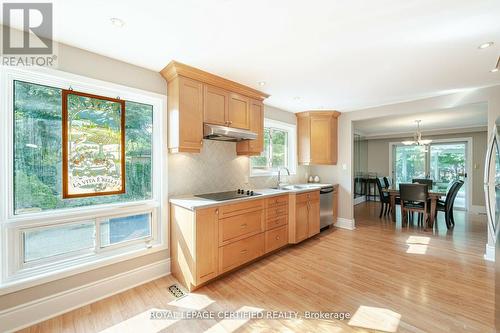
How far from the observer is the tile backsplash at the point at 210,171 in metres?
2.68

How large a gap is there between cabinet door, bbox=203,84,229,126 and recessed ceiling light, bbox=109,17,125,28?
1046 millimetres

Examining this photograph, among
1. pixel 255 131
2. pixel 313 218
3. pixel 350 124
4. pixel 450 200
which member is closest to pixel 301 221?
pixel 313 218

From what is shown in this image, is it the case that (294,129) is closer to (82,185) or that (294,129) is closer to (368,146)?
(82,185)

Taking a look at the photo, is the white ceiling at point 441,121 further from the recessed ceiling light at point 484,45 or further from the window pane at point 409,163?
the recessed ceiling light at point 484,45

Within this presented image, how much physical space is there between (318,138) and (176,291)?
372cm

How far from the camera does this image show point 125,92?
7.59ft

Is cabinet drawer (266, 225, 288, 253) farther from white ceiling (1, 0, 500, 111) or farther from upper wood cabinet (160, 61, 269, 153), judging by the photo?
white ceiling (1, 0, 500, 111)

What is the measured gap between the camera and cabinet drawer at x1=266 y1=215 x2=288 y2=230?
304 cm

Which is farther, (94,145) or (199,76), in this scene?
(199,76)

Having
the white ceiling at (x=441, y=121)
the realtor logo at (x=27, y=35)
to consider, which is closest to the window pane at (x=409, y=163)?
the white ceiling at (x=441, y=121)

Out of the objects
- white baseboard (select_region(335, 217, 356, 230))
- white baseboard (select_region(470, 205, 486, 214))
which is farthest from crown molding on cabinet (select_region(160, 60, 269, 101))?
white baseboard (select_region(470, 205, 486, 214))

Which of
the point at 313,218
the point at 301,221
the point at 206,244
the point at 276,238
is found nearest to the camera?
the point at 206,244

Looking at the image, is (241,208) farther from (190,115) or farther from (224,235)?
(190,115)

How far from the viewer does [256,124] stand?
3283mm
